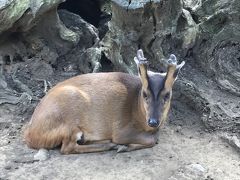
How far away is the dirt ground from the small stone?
0.06 metres

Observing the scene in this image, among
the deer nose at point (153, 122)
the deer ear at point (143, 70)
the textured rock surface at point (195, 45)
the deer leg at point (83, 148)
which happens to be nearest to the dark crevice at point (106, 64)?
the textured rock surface at point (195, 45)

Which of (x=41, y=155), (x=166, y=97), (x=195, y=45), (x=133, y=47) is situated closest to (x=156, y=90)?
(x=166, y=97)

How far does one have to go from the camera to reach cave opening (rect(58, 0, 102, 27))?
29.5ft

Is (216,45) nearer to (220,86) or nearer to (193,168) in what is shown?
(220,86)

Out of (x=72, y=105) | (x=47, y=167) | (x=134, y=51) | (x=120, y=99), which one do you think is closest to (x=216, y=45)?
(x=134, y=51)

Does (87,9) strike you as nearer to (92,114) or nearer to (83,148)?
(92,114)

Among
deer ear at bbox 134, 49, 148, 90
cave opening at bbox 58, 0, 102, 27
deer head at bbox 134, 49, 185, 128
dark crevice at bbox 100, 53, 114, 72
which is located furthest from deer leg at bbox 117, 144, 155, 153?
cave opening at bbox 58, 0, 102, 27

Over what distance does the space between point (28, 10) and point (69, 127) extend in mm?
1789

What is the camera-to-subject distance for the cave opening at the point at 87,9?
8984 mm

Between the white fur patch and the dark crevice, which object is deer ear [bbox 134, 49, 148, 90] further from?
the dark crevice

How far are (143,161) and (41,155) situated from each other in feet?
3.96

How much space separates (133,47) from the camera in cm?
741

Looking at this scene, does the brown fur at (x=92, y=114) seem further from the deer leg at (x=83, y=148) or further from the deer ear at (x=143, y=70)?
the deer ear at (x=143, y=70)

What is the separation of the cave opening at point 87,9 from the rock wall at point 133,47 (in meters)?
0.65
